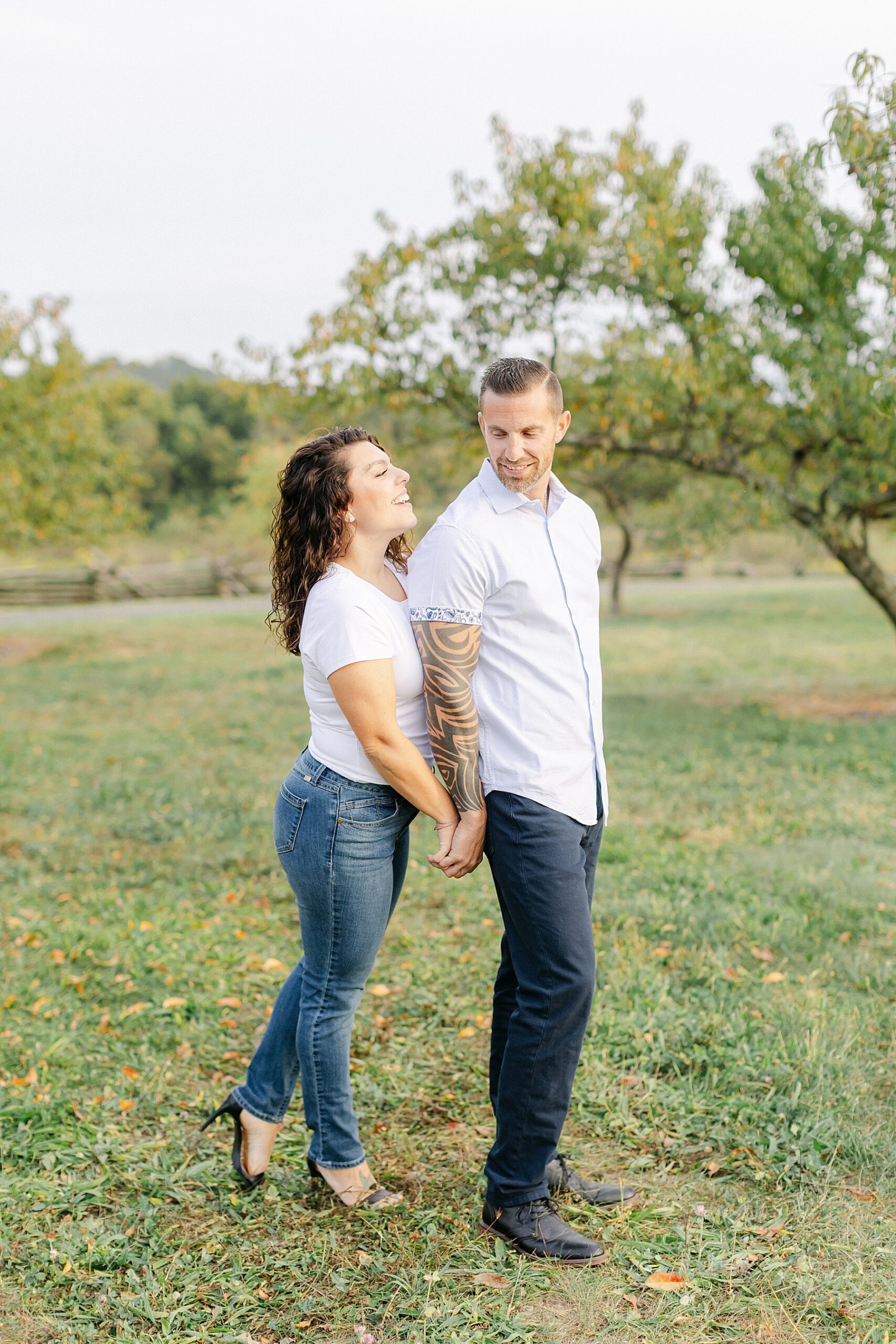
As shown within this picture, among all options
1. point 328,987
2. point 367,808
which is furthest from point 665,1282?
point 367,808

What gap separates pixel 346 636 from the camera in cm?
231

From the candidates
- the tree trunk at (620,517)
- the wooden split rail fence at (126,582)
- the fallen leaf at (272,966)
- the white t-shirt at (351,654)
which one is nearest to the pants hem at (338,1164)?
the white t-shirt at (351,654)

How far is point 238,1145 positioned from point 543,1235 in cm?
91

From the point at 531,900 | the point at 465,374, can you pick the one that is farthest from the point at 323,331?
the point at 531,900

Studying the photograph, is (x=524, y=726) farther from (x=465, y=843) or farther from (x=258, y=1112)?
(x=258, y=1112)

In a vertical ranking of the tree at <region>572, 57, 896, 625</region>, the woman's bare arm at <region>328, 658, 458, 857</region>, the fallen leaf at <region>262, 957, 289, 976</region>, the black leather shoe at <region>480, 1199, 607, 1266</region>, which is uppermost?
the tree at <region>572, 57, 896, 625</region>

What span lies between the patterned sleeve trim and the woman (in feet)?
0.38

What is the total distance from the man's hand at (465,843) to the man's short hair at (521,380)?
0.96 meters

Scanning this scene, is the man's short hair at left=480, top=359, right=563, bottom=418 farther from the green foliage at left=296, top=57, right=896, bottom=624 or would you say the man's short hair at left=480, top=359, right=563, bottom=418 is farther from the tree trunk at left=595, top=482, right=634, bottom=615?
the tree trunk at left=595, top=482, right=634, bottom=615

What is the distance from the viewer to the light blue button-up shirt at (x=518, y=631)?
91.5 inches

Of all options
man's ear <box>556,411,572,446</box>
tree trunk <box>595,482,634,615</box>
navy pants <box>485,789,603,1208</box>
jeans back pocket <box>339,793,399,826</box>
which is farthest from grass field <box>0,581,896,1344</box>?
tree trunk <box>595,482,634,615</box>

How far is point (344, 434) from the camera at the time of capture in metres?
2.54

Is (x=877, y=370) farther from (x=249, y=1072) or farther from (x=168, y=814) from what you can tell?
(x=249, y=1072)

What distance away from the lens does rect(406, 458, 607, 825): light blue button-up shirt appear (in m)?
2.32
